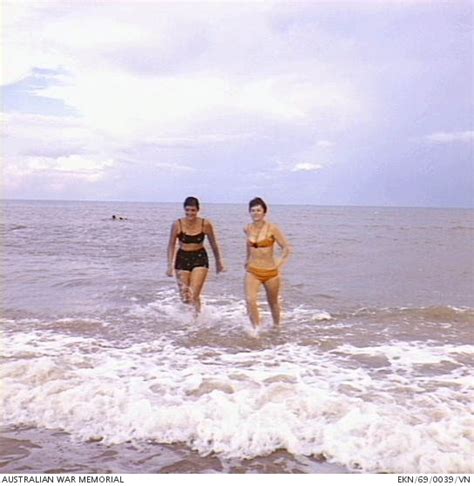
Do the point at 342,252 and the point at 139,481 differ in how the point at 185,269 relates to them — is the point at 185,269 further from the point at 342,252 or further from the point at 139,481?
the point at 342,252

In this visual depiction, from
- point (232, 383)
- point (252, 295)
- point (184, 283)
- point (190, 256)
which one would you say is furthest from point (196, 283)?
point (232, 383)

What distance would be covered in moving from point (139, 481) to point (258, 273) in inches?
159

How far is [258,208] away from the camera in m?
7.11

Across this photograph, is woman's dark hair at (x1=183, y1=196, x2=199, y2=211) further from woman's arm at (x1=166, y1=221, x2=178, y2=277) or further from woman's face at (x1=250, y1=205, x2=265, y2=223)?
woman's face at (x1=250, y1=205, x2=265, y2=223)

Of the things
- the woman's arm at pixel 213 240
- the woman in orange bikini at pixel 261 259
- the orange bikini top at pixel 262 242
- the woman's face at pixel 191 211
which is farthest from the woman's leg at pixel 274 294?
the woman's face at pixel 191 211

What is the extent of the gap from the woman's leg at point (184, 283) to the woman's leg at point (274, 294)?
1248mm

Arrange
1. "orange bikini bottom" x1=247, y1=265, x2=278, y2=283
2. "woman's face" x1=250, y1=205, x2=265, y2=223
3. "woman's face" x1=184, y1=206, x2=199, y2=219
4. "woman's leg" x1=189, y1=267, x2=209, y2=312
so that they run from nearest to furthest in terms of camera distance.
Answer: "woman's face" x1=250, y1=205, x2=265, y2=223 → "orange bikini bottom" x1=247, y1=265, x2=278, y2=283 → "woman's face" x1=184, y1=206, x2=199, y2=219 → "woman's leg" x1=189, y1=267, x2=209, y2=312

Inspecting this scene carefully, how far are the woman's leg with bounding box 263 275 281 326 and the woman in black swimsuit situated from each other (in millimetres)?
876

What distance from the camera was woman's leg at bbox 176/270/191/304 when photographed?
8125 millimetres

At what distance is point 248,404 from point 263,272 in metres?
2.76

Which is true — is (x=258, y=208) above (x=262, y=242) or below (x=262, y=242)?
above

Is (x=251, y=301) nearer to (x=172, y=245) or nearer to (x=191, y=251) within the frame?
(x=191, y=251)

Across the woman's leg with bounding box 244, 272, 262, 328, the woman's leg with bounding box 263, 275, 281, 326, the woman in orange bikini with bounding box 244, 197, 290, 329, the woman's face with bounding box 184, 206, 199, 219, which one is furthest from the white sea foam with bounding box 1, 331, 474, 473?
the woman's face with bounding box 184, 206, 199, 219

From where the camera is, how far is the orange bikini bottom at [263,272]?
747 centimetres
